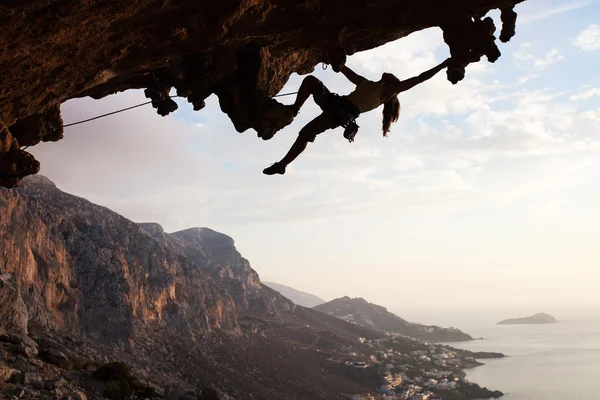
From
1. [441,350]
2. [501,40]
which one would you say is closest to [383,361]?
[441,350]

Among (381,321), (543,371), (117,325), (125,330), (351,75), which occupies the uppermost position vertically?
(351,75)

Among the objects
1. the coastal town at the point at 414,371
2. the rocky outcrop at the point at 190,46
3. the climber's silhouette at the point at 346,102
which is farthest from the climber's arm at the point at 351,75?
the coastal town at the point at 414,371

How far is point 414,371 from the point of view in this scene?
2911 inches

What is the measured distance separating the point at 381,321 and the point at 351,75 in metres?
152

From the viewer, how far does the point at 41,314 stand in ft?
104

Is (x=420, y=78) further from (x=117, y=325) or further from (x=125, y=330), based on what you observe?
(x=117, y=325)

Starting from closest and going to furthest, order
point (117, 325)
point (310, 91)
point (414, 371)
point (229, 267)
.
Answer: point (310, 91) < point (117, 325) < point (414, 371) < point (229, 267)

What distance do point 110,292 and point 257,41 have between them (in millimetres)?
43232

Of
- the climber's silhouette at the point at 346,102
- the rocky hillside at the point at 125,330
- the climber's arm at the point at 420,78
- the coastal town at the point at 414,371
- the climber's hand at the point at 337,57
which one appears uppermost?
the climber's hand at the point at 337,57

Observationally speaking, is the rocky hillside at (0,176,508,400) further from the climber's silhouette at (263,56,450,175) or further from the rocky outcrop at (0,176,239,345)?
the climber's silhouette at (263,56,450,175)

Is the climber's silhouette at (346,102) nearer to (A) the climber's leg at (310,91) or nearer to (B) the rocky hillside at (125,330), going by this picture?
(A) the climber's leg at (310,91)

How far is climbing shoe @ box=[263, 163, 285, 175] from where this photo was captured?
23.4ft

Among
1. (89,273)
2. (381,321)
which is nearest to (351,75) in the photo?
(89,273)

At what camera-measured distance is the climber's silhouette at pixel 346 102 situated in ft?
23.4
